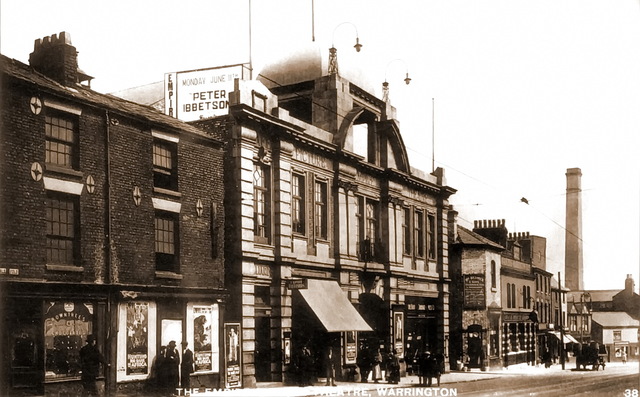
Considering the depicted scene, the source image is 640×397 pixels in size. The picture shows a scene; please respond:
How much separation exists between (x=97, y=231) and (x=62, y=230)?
1.15m

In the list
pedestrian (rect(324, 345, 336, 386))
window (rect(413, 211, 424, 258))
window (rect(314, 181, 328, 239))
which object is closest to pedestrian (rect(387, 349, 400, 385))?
pedestrian (rect(324, 345, 336, 386))

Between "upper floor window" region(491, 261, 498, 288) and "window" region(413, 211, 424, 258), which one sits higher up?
"window" region(413, 211, 424, 258)

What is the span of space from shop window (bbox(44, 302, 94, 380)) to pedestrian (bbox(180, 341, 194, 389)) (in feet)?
11.3

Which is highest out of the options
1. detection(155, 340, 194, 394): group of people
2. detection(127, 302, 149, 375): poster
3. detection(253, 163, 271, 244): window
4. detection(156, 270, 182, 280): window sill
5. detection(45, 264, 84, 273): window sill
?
detection(253, 163, 271, 244): window

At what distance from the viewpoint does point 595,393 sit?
26.0 m

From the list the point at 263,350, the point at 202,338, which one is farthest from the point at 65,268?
the point at 263,350

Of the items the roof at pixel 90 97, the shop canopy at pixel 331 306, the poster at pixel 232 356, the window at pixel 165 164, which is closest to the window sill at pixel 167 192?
the window at pixel 165 164

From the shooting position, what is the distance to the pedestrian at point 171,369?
73.8 ft

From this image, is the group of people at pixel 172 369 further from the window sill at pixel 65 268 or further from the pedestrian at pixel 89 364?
the window sill at pixel 65 268

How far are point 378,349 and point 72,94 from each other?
778 inches

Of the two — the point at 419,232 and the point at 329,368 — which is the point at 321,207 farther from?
the point at 419,232

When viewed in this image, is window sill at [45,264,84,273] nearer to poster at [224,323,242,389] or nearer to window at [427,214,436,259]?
poster at [224,323,242,389]

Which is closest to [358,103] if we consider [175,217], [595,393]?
[175,217]

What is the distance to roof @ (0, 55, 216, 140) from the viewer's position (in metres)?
19.0
